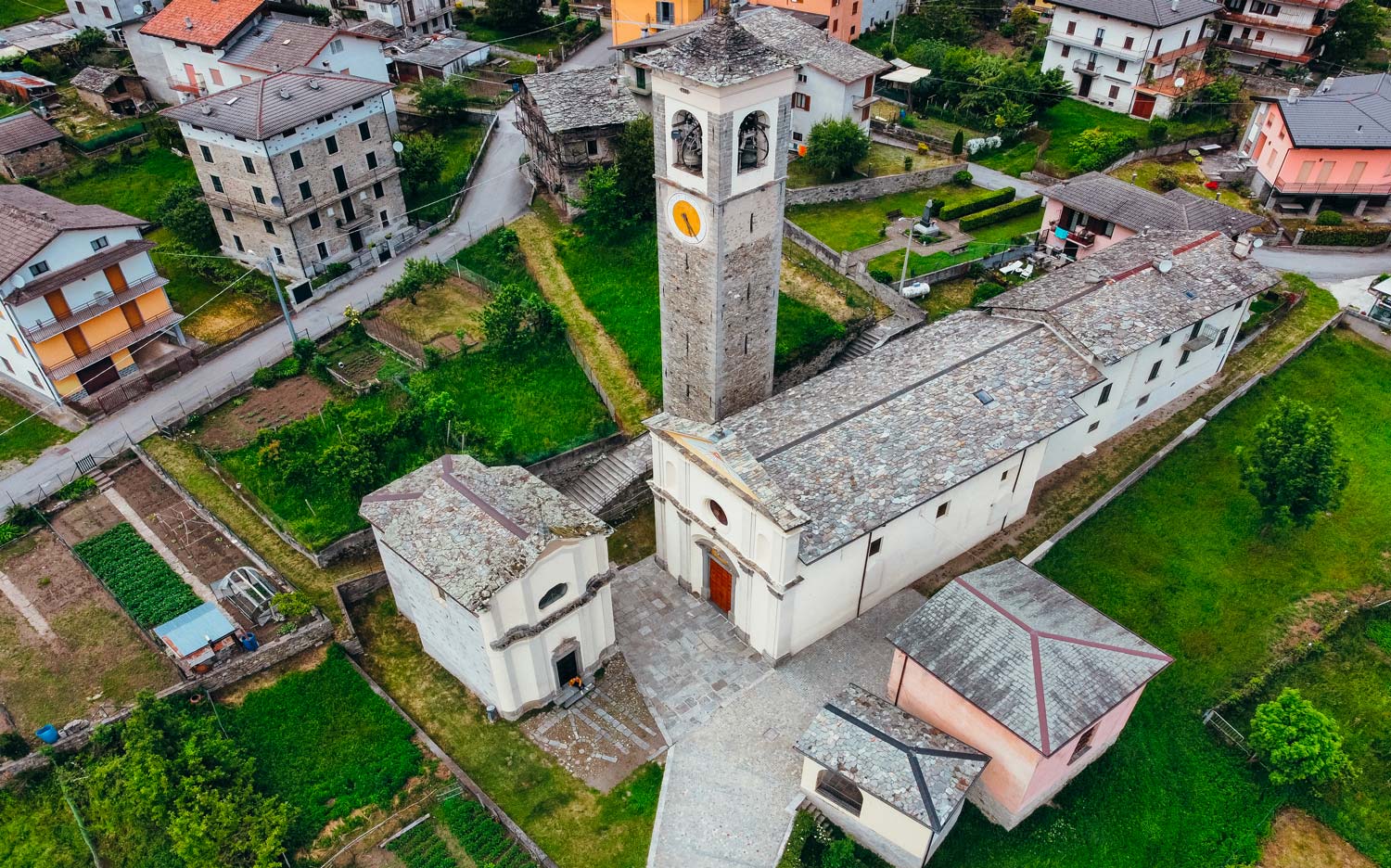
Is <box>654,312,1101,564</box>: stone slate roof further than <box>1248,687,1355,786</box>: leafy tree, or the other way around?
<box>654,312,1101,564</box>: stone slate roof

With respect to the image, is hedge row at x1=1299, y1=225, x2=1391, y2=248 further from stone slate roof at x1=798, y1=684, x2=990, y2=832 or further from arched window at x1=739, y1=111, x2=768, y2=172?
stone slate roof at x1=798, y1=684, x2=990, y2=832

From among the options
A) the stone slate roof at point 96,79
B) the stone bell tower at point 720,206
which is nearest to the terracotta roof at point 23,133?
the stone slate roof at point 96,79

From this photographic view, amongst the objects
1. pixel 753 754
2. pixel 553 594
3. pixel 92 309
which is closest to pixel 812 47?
pixel 92 309

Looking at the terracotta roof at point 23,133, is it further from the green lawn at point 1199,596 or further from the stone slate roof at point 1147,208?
the green lawn at point 1199,596

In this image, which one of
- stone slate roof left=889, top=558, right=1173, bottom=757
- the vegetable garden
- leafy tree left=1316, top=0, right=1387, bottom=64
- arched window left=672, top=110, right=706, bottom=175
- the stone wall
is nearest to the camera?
stone slate roof left=889, top=558, right=1173, bottom=757

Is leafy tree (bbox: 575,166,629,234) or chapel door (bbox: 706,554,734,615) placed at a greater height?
leafy tree (bbox: 575,166,629,234)

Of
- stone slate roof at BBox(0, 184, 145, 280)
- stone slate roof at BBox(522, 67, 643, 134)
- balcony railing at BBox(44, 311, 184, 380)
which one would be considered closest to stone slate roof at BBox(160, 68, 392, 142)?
stone slate roof at BBox(0, 184, 145, 280)

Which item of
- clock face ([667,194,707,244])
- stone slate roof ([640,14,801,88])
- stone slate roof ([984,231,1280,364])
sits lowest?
stone slate roof ([984,231,1280,364])

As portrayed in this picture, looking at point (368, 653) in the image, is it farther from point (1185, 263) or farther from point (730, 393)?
point (1185, 263)

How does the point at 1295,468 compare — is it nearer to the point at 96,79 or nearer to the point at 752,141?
the point at 752,141
